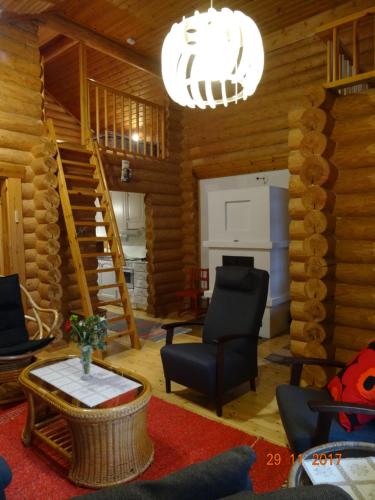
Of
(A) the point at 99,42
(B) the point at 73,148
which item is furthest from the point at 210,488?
(A) the point at 99,42

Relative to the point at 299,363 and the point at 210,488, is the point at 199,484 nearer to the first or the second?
the point at 210,488

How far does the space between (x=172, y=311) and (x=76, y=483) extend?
4474mm

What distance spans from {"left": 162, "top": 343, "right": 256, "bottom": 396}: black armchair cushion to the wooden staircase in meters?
1.41

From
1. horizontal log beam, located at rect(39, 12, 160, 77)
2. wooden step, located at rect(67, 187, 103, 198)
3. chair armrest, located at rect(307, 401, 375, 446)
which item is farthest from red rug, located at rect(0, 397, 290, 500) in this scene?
horizontal log beam, located at rect(39, 12, 160, 77)

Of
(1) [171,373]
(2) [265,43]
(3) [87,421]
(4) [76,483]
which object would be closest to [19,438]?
(4) [76,483]

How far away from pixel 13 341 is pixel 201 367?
77.0 inches

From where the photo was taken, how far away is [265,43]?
535cm

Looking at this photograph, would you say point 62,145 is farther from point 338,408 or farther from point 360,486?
point 360,486

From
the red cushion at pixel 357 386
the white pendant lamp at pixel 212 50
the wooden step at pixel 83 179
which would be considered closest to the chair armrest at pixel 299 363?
the red cushion at pixel 357 386

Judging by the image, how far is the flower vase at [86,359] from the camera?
2443 millimetres

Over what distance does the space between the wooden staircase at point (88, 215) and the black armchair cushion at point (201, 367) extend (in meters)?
1.41

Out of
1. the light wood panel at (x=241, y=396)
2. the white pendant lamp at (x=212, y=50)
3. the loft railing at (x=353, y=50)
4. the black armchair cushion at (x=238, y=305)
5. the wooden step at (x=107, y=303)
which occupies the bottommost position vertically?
the light wood panel at (x=241, y=396)

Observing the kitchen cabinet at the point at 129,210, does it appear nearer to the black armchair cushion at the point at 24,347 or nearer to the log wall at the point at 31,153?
the log wall at the point at 31,153

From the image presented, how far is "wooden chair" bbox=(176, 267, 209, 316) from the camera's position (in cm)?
619
